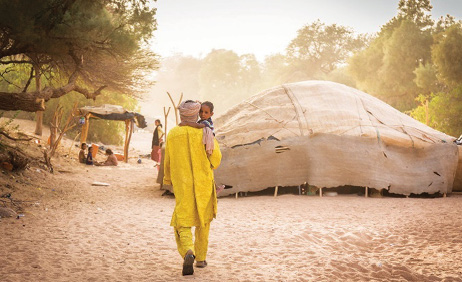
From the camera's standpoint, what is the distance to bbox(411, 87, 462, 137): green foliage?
1595cm

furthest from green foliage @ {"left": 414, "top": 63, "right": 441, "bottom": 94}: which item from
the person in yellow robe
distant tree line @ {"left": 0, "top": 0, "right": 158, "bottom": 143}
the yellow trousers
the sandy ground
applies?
the yellow trousers

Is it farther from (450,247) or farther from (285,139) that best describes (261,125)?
(450,247)

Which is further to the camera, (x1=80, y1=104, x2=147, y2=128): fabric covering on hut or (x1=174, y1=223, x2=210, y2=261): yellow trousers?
(x1=80, y1=104, x2=147, y2=128): fabric covering on hut

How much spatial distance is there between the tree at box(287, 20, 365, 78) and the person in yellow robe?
3675cm

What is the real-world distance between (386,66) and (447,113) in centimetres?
886

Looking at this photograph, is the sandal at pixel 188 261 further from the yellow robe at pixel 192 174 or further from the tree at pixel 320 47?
the tree at pixel 320 47

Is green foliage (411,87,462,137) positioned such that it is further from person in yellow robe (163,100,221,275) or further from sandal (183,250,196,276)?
sandal (183,250,196,276)

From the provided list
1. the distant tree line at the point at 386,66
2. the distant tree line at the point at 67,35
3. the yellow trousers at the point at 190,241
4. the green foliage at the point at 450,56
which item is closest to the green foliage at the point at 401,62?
the distant tree line at the point at 386,66

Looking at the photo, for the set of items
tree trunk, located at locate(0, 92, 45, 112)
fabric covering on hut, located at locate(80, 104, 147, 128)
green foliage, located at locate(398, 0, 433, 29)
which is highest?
green foliage, located at locate(398, 0, 433, 29)

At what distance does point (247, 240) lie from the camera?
434 cm

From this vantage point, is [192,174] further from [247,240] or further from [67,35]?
[67,35]

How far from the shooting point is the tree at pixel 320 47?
38.9 m

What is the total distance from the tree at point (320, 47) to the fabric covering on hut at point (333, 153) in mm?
31729

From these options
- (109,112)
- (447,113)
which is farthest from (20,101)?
(447,113)
